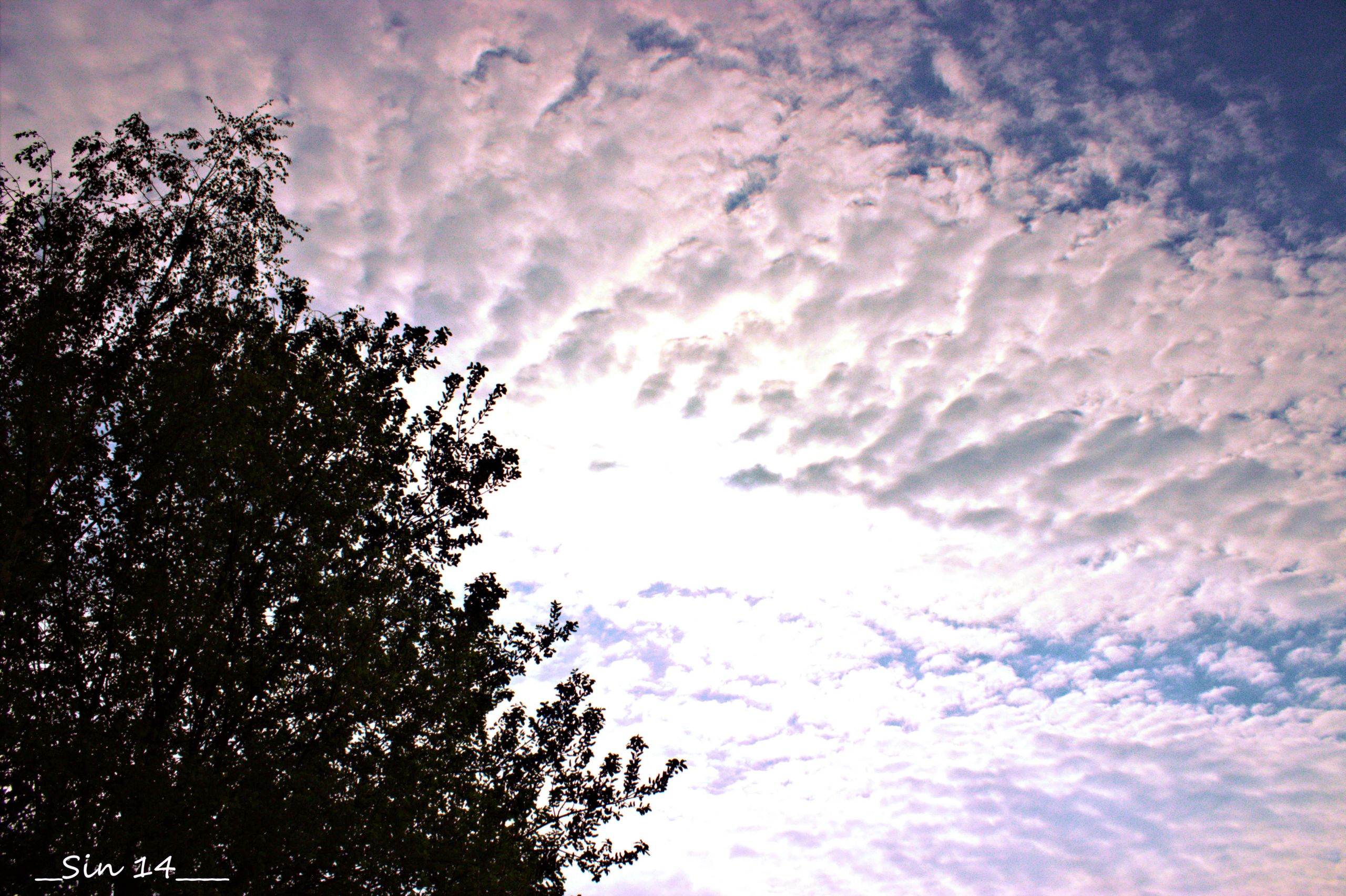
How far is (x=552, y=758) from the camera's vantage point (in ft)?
69.0

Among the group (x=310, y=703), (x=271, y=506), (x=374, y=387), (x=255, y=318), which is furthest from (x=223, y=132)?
(x=310, y=703)

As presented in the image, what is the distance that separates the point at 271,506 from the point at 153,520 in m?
2.51

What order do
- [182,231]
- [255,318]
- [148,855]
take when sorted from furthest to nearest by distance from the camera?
[182,231] < [255,318] < [148,855]

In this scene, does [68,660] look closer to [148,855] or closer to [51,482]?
[51,482]

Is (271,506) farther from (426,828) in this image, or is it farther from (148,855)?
(426,828)

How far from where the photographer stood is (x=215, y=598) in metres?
12.8

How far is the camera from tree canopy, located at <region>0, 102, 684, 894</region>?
37.0 ft

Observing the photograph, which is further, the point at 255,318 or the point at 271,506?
the point at 255,318

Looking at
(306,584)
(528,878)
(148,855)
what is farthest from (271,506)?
(528,878)

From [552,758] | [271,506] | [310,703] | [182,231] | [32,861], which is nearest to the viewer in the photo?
[32,861]

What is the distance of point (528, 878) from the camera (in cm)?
1431

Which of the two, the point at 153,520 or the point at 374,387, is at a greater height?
the point at 374,387

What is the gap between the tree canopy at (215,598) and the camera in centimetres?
1129

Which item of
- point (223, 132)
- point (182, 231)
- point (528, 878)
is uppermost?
point (223, 132)
